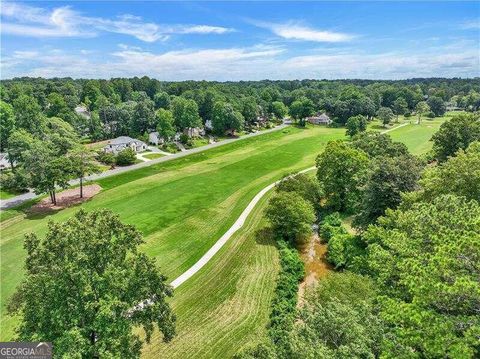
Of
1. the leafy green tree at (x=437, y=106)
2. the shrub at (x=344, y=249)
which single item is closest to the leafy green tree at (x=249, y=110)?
the leafy green tree at (x=437, y=106)

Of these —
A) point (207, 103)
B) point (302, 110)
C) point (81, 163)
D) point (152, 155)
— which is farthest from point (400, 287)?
point (302, 110)

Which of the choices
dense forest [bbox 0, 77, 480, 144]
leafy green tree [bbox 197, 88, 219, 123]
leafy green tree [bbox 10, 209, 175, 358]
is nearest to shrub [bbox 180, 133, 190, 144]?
dense forest [bbox 0, 77, 480, 144]

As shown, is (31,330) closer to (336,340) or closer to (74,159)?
(336,340)

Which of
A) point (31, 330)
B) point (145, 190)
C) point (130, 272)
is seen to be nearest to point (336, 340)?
point (130, 272)

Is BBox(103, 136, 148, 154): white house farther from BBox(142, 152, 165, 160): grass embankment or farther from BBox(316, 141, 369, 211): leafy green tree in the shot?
BBox(316, 141, 369, 211): leafy green tree

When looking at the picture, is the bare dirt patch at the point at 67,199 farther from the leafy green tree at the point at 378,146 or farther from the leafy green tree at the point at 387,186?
the leafy green tree at the point at 378,146
